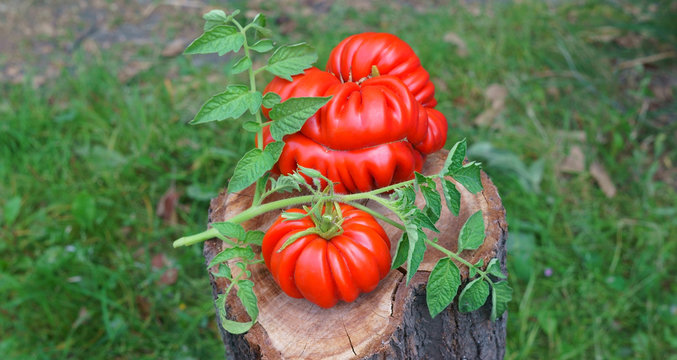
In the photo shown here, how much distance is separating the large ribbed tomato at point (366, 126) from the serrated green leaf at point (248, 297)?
1.36ft

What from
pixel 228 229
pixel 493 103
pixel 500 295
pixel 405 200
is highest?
pixel 405 200

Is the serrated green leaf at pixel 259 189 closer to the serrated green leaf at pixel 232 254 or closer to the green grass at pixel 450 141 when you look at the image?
the serrated green leaf at pixel 232 254

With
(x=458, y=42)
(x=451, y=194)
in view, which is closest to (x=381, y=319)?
(x=451, y=194)

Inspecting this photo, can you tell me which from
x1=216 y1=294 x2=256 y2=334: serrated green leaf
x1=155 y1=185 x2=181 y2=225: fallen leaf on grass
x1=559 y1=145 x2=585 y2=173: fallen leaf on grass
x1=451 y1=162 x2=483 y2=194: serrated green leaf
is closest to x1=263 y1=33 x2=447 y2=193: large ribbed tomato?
x1=451 y1=162 x2=483 y2=194: serrated green leaf

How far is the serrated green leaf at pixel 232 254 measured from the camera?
63.8 inches

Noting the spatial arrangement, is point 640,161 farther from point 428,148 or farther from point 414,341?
point 414,341

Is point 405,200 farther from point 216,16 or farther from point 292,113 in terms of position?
point 216,16

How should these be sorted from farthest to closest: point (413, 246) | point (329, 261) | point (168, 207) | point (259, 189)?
point (168, 207), point (259, 189), point (329, 261), point (413, 246)

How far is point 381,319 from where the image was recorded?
1.67 m

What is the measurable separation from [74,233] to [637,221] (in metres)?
2.86

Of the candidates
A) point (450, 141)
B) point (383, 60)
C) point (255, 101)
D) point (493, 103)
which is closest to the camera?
point (255, 101)

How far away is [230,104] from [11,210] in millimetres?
1982

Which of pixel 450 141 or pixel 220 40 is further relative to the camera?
pixel 450 141

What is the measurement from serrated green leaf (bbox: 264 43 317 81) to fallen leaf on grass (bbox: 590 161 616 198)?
215 cm
